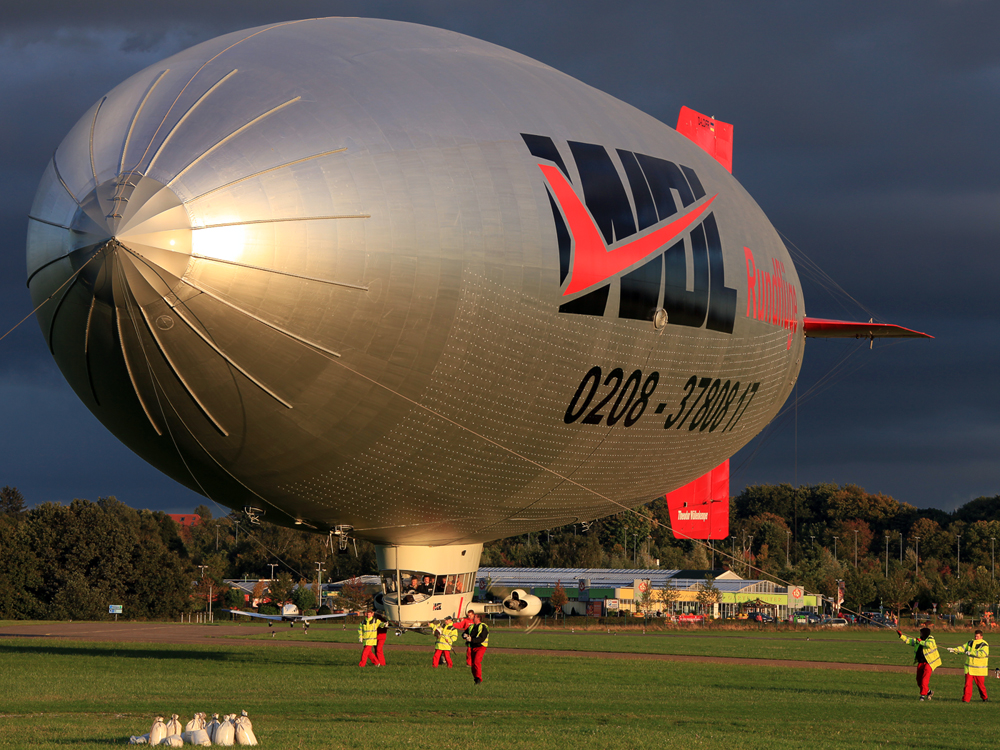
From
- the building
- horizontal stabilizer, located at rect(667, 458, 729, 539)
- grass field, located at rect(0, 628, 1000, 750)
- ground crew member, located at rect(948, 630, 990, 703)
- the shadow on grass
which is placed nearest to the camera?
grass field, located at rect(0, 628, 1000, 750)

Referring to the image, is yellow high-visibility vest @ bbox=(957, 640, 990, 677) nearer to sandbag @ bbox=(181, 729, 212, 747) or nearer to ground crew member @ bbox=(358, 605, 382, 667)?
ground crew member @ bbox=(358, 605, 382, 667)

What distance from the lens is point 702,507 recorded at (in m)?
33.7

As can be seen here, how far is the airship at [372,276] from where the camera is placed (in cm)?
1789

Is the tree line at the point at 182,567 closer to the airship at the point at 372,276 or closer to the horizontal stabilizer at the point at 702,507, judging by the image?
the horizontal stabilizer at the point at 702,507

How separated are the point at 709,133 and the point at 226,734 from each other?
2462cm

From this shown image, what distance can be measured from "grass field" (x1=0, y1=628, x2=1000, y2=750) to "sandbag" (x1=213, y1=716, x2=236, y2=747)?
729mm

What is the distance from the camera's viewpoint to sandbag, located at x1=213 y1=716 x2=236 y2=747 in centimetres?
1681

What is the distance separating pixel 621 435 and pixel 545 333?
4303 millimetres

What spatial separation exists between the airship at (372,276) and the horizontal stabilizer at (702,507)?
29.8 feet

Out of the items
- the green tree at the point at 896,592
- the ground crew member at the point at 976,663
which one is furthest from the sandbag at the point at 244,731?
the green tree at the point at 896,592

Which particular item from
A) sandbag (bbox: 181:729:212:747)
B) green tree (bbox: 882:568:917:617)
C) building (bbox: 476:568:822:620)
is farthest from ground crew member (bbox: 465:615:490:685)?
building (bbox: 476:568:822:620)

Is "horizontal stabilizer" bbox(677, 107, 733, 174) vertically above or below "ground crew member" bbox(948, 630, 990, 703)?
above

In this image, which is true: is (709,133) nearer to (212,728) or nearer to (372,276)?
(372,276)

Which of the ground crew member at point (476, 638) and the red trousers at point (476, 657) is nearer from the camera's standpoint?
the ground crew member at point (476, 638)
